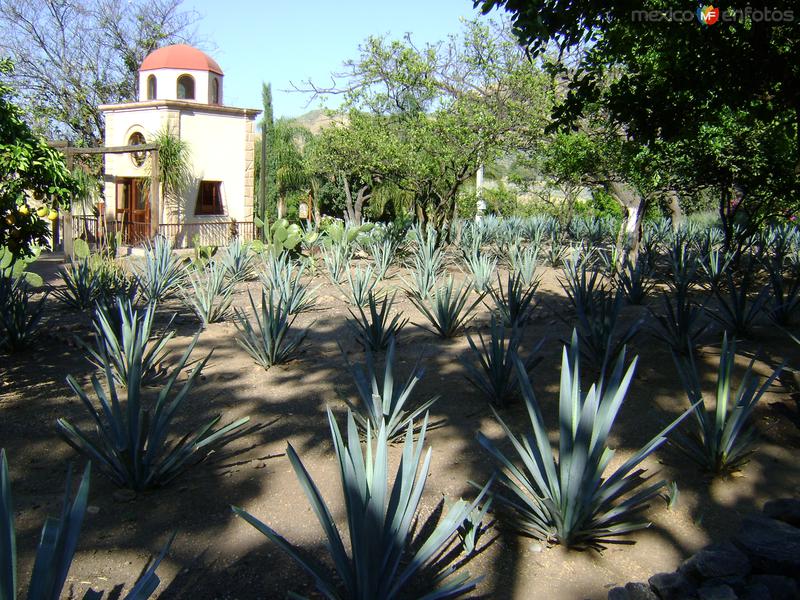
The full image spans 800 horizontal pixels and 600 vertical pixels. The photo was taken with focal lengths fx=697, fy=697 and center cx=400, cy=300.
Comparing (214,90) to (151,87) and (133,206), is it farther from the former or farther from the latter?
(133,206)

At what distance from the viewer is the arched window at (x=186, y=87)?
20.0 m

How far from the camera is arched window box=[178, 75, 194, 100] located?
20.0 m

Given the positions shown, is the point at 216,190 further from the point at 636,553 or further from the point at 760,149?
the point at 636,553

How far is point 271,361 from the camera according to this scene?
5465 millimetres

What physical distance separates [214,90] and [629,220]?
45.2ft

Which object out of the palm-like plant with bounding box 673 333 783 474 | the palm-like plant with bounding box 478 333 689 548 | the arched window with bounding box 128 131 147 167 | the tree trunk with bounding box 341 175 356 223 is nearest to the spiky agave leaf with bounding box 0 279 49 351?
the palm-like plant with bounding box 478 333 689 548

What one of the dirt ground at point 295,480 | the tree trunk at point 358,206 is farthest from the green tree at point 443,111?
the tree trunk at point 358,206

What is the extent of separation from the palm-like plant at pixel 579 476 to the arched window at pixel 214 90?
1969 centimetres

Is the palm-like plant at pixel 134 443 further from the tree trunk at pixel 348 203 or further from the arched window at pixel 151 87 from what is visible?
the arched window at pixel 151 87

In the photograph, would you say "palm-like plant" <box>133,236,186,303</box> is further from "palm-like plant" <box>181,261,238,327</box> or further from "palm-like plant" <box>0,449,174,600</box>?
"palm-like plant" <box>0,449,174,600</box>

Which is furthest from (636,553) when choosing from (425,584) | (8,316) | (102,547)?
(8,316)

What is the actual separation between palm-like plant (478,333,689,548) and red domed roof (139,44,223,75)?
19507 mm

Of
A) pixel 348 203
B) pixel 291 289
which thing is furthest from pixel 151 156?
pixel 291 289

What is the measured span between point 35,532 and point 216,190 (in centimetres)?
1801
